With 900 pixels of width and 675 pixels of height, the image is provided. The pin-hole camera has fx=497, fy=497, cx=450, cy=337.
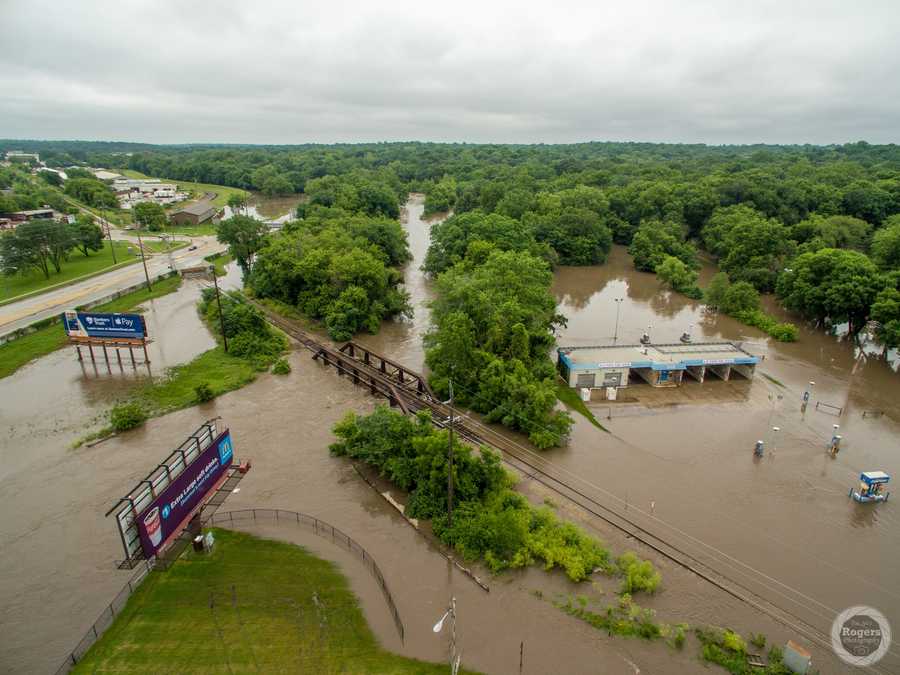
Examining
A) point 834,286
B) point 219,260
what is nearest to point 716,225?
point 834,286

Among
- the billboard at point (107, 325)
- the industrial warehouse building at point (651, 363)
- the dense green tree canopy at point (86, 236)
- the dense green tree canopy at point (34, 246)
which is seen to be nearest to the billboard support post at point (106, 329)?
the billboard at point (107, 325)

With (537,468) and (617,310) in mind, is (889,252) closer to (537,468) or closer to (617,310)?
(617,310)

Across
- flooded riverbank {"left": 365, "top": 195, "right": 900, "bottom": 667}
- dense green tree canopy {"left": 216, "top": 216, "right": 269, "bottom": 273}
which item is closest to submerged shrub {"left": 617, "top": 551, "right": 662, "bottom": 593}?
flooded riverbank {"left": 365, "top": 195, "right": 900, "bottom": 667}

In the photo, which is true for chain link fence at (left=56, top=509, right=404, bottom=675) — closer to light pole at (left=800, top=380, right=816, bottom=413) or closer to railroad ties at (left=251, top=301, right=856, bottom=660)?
railroad ties at (left=251, top=301, right=856, bottom=660)

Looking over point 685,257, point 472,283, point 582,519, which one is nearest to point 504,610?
point 582,519

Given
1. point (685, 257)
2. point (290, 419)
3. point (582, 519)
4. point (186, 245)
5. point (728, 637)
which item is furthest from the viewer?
point (186, 245)

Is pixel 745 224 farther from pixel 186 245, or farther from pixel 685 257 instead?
pixel 186 245
